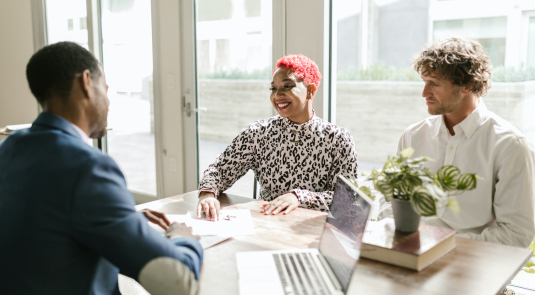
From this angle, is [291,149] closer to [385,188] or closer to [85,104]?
[385,188]

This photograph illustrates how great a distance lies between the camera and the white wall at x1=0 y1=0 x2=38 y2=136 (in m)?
4.88

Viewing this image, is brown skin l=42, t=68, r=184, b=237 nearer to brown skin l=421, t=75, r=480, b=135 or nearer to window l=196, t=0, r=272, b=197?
brown skin l=421, t=75, r=480, b=135

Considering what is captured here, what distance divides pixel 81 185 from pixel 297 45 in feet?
7.53

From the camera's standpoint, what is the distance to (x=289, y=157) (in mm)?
2008

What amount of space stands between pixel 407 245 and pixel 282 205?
22.5 inches

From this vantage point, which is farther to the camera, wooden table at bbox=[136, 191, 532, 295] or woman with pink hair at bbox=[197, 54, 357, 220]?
woman with pink hair at bbox=[197, 54, 357, 220]

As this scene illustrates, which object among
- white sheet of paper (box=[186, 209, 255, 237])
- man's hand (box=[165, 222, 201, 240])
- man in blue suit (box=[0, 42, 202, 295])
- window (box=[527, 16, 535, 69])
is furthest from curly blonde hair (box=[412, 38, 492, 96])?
man in blue suit (box=[0, 42, 202, 295])

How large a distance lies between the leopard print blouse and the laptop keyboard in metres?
0.70

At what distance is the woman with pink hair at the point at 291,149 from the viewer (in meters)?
1.96

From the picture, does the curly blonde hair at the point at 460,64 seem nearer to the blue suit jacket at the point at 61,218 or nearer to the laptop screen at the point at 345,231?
the laptop screen at the point at 345,231

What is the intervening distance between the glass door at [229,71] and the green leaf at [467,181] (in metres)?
2.15

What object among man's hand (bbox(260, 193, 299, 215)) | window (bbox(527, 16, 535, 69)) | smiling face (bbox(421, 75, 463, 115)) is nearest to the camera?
man's hand (bbox(260, 193, 299, 215))

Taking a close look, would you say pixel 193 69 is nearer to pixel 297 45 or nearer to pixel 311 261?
pixel 297 45

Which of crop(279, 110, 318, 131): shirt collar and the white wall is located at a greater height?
the white wall
